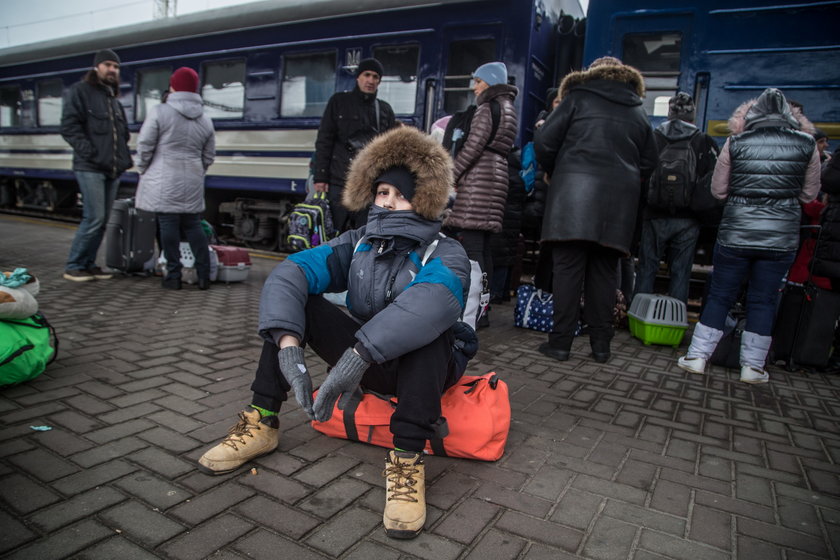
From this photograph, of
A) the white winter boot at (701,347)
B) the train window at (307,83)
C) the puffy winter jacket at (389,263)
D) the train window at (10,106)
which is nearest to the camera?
the puffy winter jacket at (389,263)

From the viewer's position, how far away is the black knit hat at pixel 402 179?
219 cm

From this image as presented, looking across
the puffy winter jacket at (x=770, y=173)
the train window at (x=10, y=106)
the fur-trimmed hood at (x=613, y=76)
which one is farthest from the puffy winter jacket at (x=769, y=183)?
the train window at (x=10, y=106)

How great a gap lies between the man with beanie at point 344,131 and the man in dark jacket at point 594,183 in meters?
1.49

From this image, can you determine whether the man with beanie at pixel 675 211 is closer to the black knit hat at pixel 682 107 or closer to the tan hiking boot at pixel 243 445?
the black knit hat at pixel 682 107

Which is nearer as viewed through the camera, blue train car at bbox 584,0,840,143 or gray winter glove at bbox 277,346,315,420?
gray winter glove at bbox 277,346,315,420

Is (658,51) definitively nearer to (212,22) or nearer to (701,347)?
(701,347)

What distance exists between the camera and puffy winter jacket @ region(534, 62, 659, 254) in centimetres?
373

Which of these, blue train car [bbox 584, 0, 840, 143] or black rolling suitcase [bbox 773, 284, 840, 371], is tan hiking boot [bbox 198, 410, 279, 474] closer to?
black rolling suitcase [bbox 773, 284, 840, 371]

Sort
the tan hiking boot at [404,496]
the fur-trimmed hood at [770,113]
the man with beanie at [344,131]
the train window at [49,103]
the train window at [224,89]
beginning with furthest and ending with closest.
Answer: the train window at [49,103] < the train window at [224,89] < the man with beanie at [344,131] < the fur-trimmed hood at [770,113] < the tan hiking boot at [404,496]

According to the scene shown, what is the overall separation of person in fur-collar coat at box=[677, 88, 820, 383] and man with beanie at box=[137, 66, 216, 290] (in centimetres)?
448

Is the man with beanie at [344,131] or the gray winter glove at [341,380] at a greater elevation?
the man with beanie at [344,131]

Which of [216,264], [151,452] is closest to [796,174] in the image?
[151,452]

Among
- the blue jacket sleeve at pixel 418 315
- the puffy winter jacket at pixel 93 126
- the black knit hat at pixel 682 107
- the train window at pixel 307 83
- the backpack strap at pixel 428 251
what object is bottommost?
the blue jacket sleeve at pixel 418 315

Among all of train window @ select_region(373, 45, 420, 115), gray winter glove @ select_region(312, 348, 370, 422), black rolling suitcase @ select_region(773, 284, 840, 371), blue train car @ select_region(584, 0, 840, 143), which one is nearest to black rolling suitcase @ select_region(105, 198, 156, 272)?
train window @ select_region(373, 45, 420, 115)
